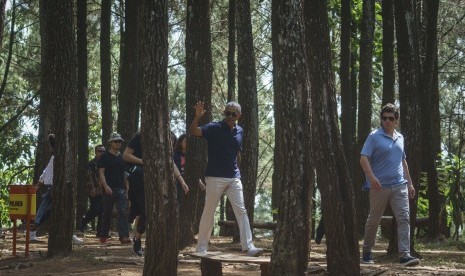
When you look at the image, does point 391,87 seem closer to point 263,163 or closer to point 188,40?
point 188,40

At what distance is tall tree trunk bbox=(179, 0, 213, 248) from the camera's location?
14000 millimetres

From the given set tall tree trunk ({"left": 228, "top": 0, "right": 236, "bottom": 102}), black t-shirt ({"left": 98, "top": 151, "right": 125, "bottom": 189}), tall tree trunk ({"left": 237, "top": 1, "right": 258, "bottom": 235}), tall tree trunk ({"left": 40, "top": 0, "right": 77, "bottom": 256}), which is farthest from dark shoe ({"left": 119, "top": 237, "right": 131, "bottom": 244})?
tall tree trunk ({"left": 228, "top": 0, "right": 236, "bottom": 102})

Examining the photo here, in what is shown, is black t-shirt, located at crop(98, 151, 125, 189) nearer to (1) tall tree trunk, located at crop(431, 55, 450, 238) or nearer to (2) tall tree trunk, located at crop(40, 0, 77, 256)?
(2) tall tree trunk, located at crop(40, 0, 77, 256)

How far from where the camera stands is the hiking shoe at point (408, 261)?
1081 cm

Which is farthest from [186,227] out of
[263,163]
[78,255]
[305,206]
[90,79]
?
[263,163]

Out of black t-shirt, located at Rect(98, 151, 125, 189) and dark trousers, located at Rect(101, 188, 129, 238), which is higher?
black t-shirt, located at Rect(98, 151, 125, 189)

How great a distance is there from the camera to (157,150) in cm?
910

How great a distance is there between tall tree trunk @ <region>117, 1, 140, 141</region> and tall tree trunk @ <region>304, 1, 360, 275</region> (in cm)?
994

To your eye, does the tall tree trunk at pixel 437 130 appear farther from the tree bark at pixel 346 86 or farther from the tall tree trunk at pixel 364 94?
the tree bark at pixel 346 86

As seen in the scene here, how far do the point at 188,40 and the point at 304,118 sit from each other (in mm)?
5884

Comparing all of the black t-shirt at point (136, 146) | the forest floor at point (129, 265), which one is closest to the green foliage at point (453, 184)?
the forest floor at point (129, 265)

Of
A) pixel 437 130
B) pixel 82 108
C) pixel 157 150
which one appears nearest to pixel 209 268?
pixel 157 150

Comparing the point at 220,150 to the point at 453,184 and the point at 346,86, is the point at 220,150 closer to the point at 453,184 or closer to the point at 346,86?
the point at 453,184

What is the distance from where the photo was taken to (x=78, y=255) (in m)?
12.6
